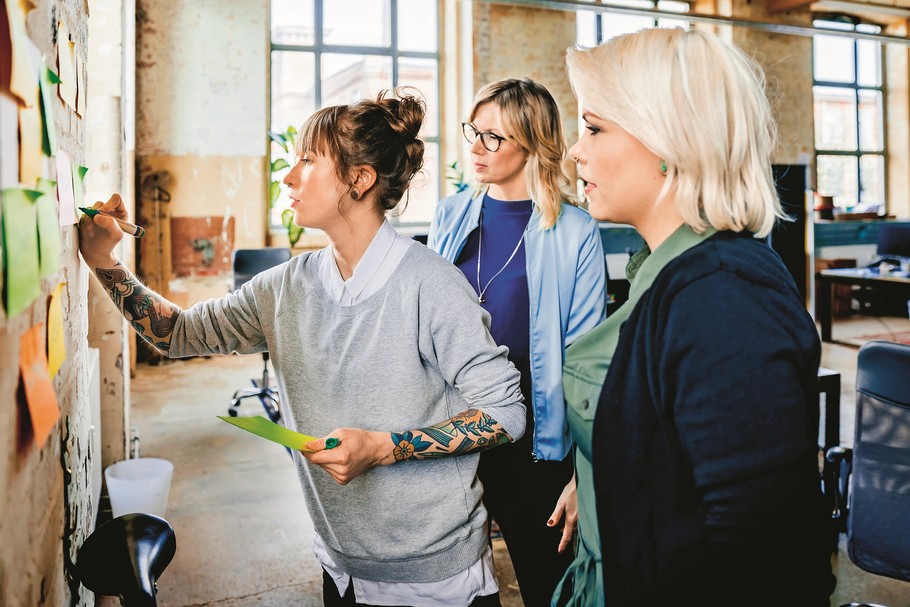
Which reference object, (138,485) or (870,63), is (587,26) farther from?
(138,485)

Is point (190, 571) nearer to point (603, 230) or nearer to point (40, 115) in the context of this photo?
point (40, 115)

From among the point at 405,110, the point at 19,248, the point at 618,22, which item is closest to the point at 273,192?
the point at 618,22

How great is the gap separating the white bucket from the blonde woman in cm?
228

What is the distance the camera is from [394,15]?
27.8 ft

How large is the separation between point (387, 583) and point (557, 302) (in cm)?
89

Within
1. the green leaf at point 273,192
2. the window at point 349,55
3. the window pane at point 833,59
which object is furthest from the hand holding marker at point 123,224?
the window pane at point 833,59

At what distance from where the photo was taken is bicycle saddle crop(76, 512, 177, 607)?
3.34 ft

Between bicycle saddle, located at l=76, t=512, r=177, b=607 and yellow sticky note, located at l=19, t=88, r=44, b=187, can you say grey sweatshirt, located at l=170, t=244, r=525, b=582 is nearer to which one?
bicycle saddle, located at l=76, t=512, r=177, b=607

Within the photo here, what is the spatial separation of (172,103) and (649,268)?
22.9 feet

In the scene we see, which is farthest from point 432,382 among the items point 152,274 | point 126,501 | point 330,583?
point 152,274

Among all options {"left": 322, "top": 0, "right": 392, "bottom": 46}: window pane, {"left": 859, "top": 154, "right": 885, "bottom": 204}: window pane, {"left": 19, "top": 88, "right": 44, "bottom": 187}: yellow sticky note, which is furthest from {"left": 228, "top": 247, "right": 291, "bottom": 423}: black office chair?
{"left": 859, "top": 154, "right": 885, "bottom": 204}: window pane

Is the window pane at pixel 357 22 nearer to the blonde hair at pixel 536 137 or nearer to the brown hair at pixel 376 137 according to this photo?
the blonde hair at pixel 536 137

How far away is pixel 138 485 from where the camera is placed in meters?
2.87

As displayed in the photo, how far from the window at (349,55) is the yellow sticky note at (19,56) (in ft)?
23.7
